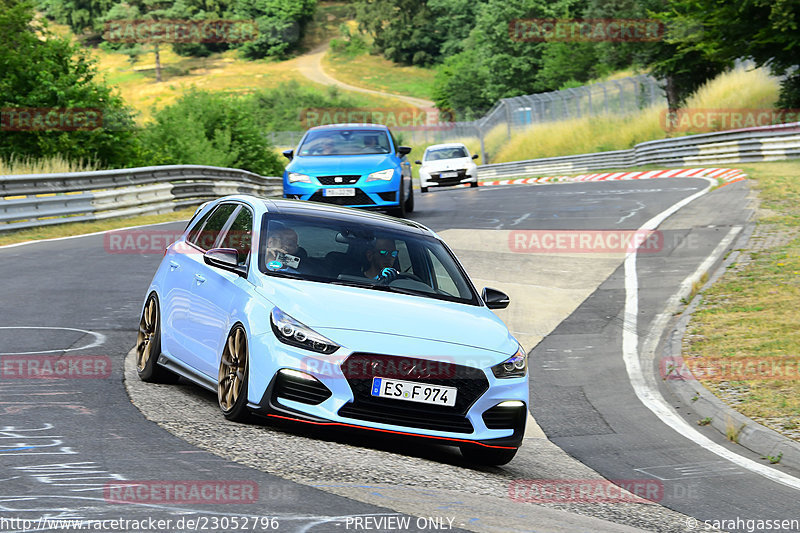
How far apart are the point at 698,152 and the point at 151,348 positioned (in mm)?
32594

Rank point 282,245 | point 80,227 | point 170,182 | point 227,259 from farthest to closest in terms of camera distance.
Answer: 1. point 170,182
2. point 80,227
3. point 282,245
4. point 227,259

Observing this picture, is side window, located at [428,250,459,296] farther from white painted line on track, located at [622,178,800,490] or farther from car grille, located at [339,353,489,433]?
white painted line on track, located at [622,178,800,490]

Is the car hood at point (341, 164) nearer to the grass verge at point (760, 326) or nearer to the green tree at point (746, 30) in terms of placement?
the grass verge at point (760, 326)

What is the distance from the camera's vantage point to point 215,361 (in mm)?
7332

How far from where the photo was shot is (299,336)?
656cm

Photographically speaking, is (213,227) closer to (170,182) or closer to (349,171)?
(349,171)

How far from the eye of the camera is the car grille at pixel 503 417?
6809 millimetres

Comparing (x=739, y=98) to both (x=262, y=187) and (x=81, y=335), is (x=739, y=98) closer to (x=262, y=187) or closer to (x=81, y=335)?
(x=262, y=187)

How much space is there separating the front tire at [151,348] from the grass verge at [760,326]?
15.7ft

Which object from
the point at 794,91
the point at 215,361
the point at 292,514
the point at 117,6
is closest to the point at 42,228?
the point at 215,361

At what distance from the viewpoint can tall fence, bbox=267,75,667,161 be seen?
5019 cm

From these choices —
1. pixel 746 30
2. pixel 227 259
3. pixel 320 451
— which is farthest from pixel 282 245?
pixel 746 30

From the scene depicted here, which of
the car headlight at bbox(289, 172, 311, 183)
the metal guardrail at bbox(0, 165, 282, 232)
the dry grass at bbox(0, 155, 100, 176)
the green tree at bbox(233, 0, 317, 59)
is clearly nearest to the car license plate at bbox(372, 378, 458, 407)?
the car headlight at bbox(289, 172, 311, 183)

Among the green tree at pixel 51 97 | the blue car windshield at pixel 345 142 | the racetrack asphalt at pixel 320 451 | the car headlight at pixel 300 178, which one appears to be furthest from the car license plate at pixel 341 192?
the green tree at pixel 51 97
